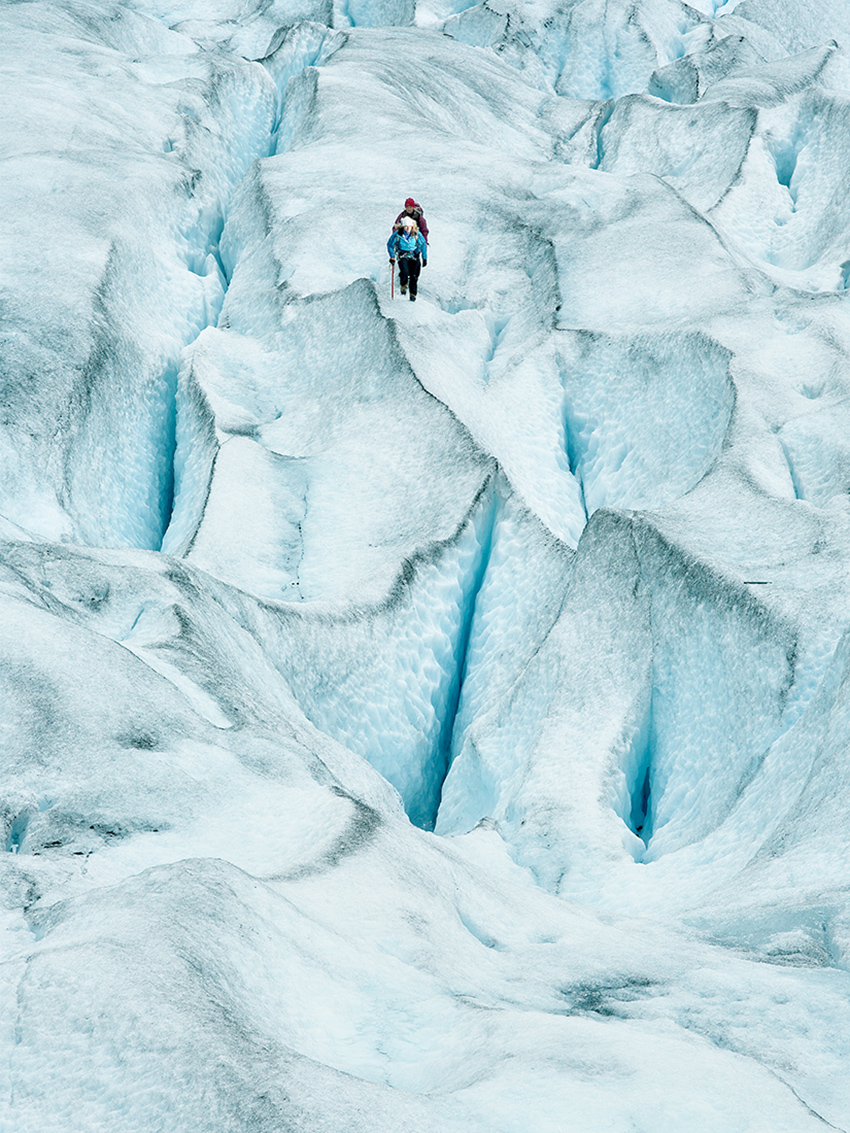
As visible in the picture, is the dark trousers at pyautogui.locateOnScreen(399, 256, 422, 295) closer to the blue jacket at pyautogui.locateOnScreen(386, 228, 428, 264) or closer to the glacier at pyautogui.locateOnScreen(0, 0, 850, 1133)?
the blue jacket at pyautogui.locateOnScreen(386, 228, 428, 264)

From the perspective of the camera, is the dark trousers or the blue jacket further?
the dark trousers

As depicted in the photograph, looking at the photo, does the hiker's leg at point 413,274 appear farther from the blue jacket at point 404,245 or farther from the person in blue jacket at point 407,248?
the blue jacket at point 404,245

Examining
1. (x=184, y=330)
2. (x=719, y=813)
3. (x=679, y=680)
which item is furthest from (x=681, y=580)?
(x=184, y=330)

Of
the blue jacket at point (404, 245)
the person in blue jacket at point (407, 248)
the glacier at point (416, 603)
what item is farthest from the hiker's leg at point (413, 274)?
the glacier at point (416, 603)

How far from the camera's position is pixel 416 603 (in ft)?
37.1

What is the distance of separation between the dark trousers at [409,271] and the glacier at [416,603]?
324 millimetres

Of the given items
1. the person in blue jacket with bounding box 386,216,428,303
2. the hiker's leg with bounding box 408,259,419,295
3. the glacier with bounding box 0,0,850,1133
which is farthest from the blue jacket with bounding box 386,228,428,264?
the glacier with bounding box 0,0,850,1133

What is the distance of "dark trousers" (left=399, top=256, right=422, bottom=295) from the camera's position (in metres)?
14.4

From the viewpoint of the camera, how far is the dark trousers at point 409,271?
14352 mm

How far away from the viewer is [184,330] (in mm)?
15969

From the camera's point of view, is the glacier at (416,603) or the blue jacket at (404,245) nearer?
the glacier at (416,603)

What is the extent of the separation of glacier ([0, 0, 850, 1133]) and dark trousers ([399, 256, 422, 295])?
0.32m

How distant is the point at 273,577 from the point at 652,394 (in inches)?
212

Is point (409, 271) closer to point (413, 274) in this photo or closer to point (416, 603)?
point (413, 274)
